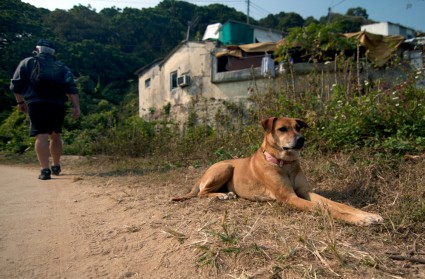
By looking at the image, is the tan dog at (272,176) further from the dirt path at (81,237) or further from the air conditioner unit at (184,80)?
the air conditioner unit at (184,80)

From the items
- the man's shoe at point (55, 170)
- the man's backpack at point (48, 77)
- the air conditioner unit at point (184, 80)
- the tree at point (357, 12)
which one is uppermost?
the tree at point (357, 12)

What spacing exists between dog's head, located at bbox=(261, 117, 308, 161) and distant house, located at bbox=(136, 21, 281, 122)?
5.96 m

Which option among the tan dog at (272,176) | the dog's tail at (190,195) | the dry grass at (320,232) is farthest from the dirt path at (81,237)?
the tan dog at (272,176)

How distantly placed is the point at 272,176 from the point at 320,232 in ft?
3.39

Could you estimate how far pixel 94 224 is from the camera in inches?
107

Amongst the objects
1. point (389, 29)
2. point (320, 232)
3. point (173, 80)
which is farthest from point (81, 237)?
point (389, 29)

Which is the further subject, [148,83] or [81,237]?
[148,83]

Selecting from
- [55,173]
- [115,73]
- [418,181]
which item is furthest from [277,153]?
[115,73]

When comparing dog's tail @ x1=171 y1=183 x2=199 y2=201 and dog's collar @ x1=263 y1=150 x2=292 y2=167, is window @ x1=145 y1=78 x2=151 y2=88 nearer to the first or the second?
dog's tail @ x1=171 y1=183 x2=199 y2=201

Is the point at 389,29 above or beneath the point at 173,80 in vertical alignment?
above

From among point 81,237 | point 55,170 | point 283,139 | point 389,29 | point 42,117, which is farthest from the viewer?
point 389,29

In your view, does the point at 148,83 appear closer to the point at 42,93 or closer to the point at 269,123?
the point at 42,93

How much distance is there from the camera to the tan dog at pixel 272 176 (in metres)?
3.07

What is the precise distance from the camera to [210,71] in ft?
49.0
